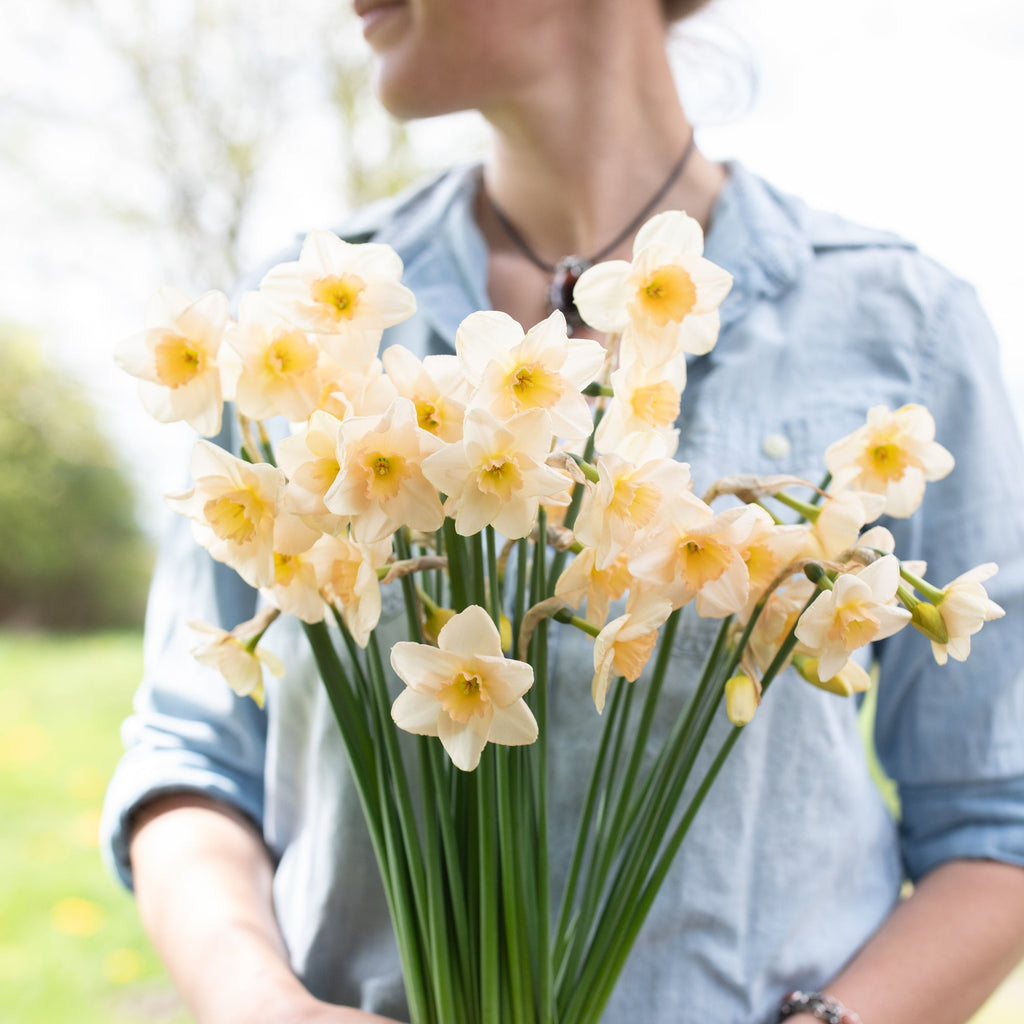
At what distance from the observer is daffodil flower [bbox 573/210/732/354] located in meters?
0.39

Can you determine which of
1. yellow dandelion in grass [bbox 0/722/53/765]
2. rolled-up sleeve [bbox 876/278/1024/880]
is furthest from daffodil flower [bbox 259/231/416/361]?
yellow dandelion in grass [bbox 0/722/53/765]

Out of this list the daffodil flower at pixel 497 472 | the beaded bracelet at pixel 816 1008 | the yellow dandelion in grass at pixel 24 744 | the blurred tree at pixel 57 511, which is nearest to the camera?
the daffodil flower at pixel 497 472

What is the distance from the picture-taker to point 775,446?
70 centimetres

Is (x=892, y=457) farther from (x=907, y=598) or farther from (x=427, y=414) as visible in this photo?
(x=427, y=414)

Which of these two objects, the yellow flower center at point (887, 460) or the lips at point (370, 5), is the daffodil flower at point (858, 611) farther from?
the lips at point (370, 5)

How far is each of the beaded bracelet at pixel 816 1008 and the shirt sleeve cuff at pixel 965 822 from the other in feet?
0.50

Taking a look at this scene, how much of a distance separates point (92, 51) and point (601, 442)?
15.0 ft

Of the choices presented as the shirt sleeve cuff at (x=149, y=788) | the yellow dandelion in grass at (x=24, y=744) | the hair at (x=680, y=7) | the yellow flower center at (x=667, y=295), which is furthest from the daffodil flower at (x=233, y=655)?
the yellow dandelion in grass at (x=24, y=744)

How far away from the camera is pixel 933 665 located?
0.71 meters

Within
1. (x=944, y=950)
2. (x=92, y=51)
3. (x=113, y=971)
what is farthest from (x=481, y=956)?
(x=92, y=51)

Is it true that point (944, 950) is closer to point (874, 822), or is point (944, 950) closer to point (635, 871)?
point (874, 822)

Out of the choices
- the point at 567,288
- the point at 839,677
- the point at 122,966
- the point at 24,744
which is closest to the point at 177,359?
the point at 839,677

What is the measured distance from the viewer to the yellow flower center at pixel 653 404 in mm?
386

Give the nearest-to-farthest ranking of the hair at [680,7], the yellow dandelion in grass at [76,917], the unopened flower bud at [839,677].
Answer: the unopened flower bud at [839,677] < the hair at [680,7] < the yellow dandelion in grass at [76,917]
